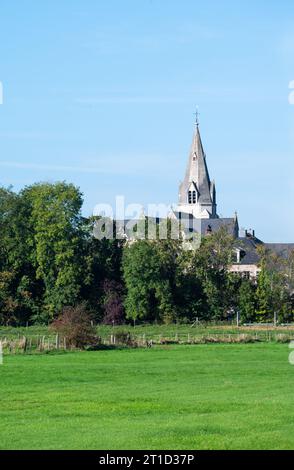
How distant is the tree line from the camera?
79.1 meters

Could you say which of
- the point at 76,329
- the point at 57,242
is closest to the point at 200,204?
the point at 57,242

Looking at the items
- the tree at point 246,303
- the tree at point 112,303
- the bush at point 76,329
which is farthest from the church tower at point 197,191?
the bush at point 76,329

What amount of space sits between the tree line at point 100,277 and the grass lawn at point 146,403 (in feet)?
107

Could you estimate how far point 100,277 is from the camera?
83.1 m

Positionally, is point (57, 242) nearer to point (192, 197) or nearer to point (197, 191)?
point (197, 191)

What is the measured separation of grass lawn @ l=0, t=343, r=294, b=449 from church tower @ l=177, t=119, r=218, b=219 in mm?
98055

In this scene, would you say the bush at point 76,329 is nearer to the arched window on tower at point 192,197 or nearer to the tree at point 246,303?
the tree at point 246,303

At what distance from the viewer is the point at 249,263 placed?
353ft

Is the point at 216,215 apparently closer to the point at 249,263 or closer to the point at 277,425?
the point at 249,263

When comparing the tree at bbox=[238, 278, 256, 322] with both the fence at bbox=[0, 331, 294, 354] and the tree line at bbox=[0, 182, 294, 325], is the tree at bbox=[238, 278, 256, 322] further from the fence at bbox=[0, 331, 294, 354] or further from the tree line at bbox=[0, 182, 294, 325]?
the fence at bbox=[0, 331, 294, 354]
